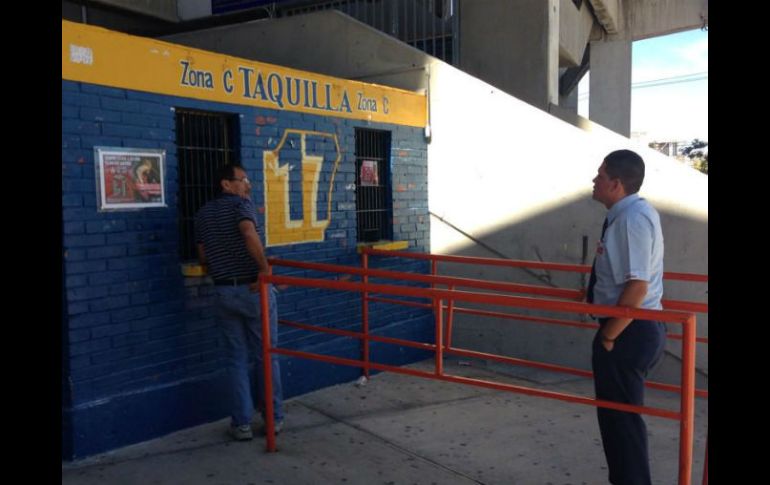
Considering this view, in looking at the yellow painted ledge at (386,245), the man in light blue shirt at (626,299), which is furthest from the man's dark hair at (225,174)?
the man in light blue shirt at (626,299)

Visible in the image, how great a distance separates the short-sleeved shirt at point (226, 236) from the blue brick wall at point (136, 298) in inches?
15.7

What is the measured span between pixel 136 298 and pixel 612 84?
50.4 ft

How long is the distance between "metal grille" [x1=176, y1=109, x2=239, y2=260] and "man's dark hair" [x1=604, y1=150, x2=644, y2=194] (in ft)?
9.19

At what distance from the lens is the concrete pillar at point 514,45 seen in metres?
9.02

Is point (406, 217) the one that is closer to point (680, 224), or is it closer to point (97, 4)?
point (680, 224)

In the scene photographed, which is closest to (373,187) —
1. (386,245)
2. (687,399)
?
(386,245)

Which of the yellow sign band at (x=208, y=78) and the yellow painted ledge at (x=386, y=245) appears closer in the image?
the yellow sign band at (x=208, y=78)

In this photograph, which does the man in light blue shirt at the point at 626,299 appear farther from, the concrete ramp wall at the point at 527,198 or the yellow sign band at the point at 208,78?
the yellow sign band at the point at 208,78

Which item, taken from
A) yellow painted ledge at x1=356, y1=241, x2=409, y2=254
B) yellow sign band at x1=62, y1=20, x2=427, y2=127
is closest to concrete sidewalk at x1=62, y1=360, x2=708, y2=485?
yellow painted ledge at x1=356, y1=241, x2=409, y2=254

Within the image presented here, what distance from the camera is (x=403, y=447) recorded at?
4.61 meters

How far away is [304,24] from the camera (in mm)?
7766

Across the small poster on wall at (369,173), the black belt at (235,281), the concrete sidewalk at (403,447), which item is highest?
the small poster on wall at (369,173)

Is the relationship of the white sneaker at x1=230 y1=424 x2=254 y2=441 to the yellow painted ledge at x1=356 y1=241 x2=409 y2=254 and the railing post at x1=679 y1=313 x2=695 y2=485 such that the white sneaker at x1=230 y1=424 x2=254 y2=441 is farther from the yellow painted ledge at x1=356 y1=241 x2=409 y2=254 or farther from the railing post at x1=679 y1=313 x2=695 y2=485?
the railing post at x1=679 y1=313 x2=695 y2=485

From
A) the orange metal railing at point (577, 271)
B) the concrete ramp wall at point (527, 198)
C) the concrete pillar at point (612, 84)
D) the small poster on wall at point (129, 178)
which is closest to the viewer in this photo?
the orange metal railing at point (577, 271)
